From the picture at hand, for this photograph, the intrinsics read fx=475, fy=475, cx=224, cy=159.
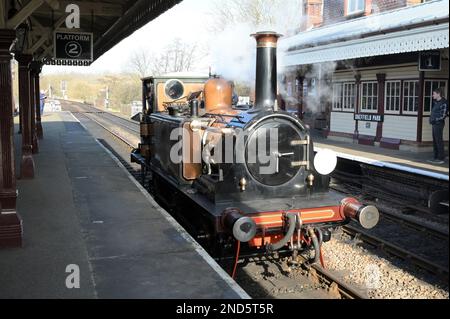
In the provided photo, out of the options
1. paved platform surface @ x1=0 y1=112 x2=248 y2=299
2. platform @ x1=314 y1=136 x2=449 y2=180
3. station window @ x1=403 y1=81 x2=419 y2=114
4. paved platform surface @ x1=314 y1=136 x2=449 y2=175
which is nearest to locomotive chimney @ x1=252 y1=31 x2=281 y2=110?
paved platform surface @ x1=0 y1=112 x2=248 y2=299

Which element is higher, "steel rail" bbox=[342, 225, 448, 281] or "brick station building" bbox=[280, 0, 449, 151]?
"brick station building" bbox=[280, 0, 449, 151]

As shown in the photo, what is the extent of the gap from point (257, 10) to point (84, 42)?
428 centimetres

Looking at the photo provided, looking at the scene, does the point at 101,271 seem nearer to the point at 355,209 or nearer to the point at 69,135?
the point at 355,209

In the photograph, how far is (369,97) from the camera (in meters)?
14.4

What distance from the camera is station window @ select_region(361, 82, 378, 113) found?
14172mm

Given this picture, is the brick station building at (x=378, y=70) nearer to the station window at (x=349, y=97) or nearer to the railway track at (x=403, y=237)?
the station window at (x=349, y=97)

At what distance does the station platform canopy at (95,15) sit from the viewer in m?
7.32

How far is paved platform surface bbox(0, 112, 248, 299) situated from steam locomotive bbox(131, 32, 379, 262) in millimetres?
486

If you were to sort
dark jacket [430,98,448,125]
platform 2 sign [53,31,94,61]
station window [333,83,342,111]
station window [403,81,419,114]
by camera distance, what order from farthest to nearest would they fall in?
station window [333,83,342,111] → station window [403,81,419,114] → platform 2 sign [53,31,94,61] → dark jacket [430,98,448,125]

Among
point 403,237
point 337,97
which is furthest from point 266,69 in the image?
point 337,97

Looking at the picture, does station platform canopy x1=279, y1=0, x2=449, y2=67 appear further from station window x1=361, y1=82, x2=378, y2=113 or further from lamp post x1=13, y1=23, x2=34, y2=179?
lamp post x1=13, y1=23, x2=34, y2=179

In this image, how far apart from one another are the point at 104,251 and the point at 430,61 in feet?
27.9

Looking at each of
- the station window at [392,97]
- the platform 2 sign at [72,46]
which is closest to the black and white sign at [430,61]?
the station window at [392,97]

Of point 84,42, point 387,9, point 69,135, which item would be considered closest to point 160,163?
point 84,42
